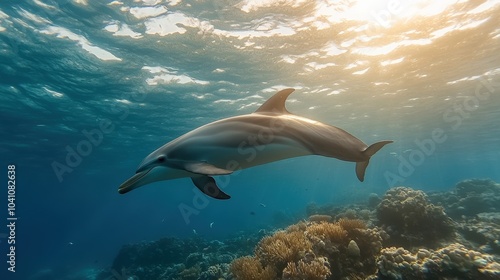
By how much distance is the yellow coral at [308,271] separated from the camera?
15.5ft

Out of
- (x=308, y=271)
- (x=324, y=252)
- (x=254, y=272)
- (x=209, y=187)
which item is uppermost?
(x=209, y=187)

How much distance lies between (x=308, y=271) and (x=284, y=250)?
96 cm

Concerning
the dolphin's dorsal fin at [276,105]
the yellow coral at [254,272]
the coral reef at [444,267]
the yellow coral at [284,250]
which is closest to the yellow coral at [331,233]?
the yellow coral at [284,250]

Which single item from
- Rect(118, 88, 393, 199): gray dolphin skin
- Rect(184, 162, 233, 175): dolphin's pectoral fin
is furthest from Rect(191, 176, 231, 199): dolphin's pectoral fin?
Rect(184, 162, 233, 175): dolphin's pectoral fin

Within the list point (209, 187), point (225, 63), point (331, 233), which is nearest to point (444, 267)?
point (331, 233)

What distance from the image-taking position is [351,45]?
14.8m

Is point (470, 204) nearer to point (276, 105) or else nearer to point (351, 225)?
point (351, 225)

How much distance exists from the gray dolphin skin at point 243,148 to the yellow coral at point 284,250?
2.56 meters

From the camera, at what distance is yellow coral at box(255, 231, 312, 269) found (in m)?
5.57

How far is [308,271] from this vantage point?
4.74 meters

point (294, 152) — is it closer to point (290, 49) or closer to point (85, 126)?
point (290, 49)

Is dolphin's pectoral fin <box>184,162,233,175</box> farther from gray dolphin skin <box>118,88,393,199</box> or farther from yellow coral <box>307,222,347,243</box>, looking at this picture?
yellow coral <box>307,222,347,243</box>

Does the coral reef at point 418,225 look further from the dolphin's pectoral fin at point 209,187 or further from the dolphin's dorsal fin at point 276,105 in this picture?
the dolphin's pectoral fin at point 209,187

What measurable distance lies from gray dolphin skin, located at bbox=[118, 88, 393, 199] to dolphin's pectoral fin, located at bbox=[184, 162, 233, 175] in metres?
0.06
